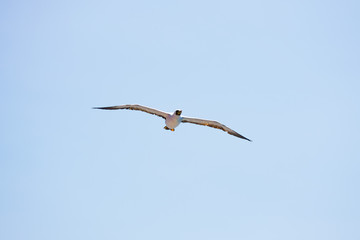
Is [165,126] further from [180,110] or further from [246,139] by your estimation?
[246,139]

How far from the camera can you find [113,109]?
1389 inches

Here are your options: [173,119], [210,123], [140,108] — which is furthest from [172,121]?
[210,123]

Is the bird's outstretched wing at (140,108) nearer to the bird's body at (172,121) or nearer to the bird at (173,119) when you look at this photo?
the bird at (173,119)

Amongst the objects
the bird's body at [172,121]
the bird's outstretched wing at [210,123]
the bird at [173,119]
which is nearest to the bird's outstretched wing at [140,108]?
the bird at [173,119]

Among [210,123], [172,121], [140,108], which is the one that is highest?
[140,108]

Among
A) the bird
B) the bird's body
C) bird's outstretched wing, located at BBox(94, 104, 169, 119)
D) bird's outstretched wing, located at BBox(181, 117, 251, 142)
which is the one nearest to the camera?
the bird's body

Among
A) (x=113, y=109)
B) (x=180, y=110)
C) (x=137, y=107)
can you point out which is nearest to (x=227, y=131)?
(x=180, y=110)

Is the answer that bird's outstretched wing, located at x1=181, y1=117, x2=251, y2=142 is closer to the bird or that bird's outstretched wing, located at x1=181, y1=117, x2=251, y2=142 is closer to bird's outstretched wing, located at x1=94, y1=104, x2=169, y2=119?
the bird

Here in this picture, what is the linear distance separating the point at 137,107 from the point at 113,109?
8.58 feet

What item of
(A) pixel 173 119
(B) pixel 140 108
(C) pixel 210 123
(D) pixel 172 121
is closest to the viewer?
(A) pixel 173 119

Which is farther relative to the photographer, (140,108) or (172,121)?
(140,108)

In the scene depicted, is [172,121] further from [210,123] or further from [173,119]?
[210,123]

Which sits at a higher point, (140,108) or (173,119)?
(140,108)

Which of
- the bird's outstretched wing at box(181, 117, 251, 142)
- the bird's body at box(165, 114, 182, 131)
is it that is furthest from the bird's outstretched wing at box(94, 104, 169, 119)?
the bird's outstretched wing at box(181, 117, 251, 142)
